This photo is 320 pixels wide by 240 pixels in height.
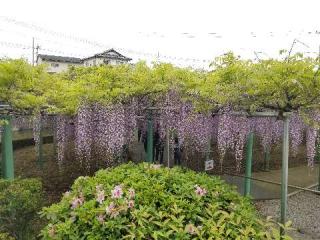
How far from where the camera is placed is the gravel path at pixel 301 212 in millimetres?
7037

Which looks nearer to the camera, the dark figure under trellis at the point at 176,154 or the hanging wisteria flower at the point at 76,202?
the hanging wisteria flower at the point at 76,202

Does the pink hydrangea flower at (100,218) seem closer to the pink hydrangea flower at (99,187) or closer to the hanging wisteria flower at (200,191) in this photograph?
the pink hydrangea flower at (99,187)

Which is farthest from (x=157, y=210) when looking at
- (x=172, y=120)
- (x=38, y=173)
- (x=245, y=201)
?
(x=38, y=173)

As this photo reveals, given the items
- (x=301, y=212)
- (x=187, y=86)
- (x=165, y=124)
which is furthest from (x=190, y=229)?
(x=301, y=212)

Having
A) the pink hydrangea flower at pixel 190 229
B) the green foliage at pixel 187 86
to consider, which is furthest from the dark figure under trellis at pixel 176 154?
the pink hydrangea flower at pixel 190 229

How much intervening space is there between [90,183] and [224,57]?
3.97 meters

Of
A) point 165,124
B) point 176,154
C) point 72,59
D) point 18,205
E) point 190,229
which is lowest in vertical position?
point 176,154

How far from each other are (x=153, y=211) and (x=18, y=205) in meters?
2.52

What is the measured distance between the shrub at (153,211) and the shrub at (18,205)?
1281mm

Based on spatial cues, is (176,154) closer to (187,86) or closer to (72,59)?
(187,86)

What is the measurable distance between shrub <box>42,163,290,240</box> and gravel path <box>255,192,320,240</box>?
12.0ft

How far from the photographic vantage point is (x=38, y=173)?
10391mm

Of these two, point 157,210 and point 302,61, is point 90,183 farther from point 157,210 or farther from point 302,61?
point 302,61

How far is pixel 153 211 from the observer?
10.9ft
